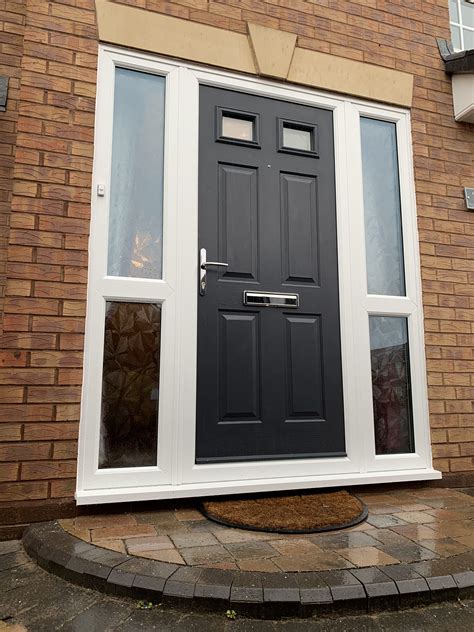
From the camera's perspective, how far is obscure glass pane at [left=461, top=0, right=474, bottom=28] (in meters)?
4.09

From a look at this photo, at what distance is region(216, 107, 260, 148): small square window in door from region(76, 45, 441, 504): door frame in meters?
0.16

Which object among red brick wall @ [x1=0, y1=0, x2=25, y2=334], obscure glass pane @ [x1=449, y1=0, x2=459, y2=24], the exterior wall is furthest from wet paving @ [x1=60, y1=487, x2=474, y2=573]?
obscure glass pane @ [x1=449, y1=0, x2=459, y2=24]

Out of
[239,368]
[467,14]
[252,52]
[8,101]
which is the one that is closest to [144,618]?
[239,368]

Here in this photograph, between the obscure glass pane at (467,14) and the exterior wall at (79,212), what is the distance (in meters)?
0.42

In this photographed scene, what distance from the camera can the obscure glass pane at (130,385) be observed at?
261 centimetres

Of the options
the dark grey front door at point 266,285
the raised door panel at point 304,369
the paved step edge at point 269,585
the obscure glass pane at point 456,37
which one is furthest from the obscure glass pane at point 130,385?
the obscure glass pane at point 456,37

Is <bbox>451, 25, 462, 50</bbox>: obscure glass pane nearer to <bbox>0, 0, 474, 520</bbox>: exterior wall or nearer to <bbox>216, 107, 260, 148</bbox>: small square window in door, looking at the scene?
<bbox>0, 0, 474, 520</bbox>: exterior wall

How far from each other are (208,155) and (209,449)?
71.1 inches

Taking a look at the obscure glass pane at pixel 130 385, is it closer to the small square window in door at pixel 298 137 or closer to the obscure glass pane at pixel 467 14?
the small square window in door at pixel 298 137

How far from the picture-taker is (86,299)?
262 cm

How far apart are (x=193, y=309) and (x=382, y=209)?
5.32ft

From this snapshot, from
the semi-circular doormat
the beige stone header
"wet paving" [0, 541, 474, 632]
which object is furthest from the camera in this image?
the beige stone header

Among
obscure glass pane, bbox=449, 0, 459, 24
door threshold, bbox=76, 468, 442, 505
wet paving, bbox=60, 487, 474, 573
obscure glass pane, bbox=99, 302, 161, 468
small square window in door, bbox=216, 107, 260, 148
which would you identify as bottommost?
wet paving, bbox=60, 487, 474, 573

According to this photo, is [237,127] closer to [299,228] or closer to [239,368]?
[299,228]
